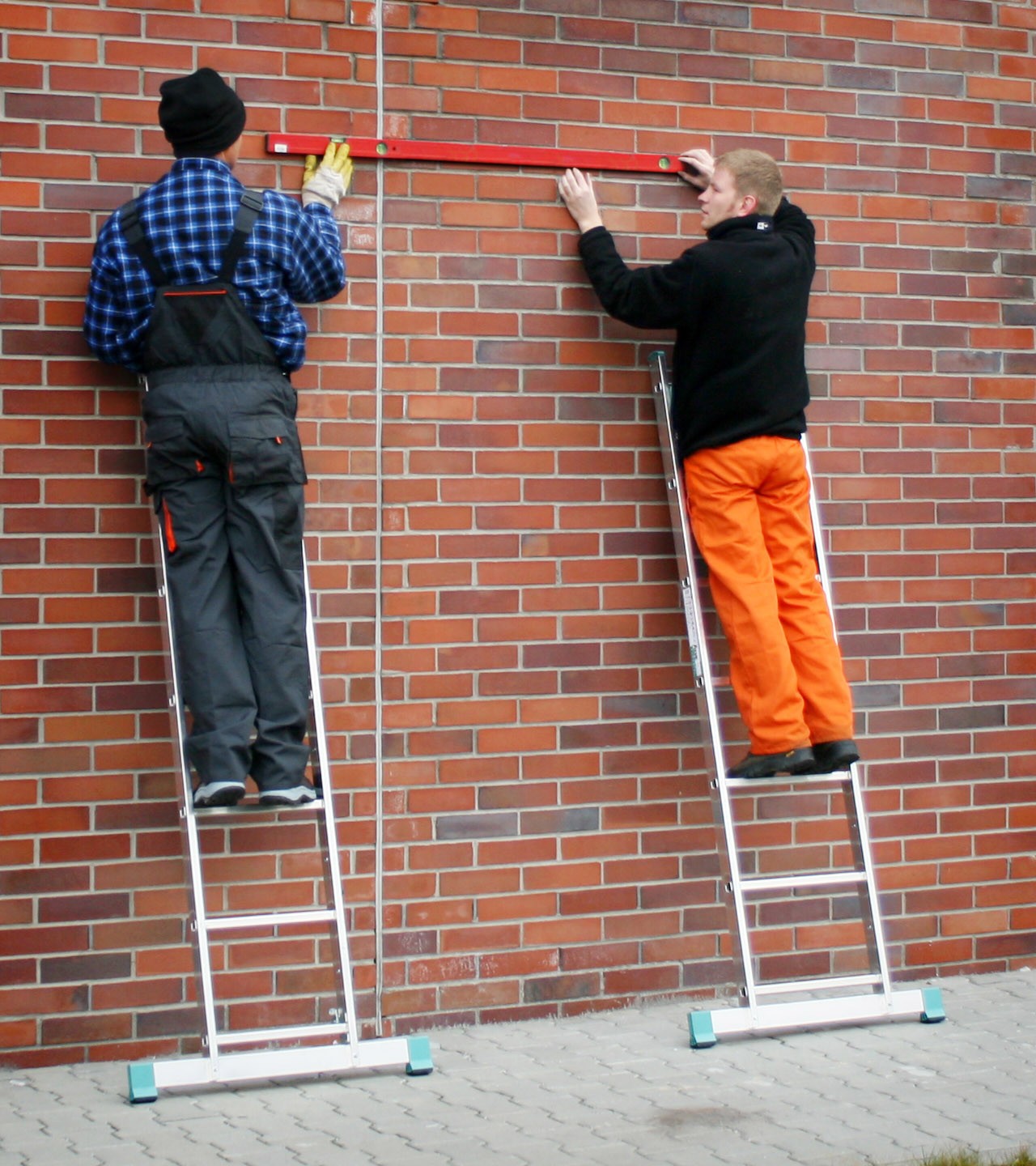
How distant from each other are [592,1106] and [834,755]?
1279mm

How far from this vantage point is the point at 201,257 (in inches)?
170

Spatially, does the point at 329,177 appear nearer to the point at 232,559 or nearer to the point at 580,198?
the point at 580,198

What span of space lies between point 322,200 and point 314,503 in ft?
2.84

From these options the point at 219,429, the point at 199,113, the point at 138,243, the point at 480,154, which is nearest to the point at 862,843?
the point at 219,429

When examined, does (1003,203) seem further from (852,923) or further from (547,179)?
(852,923)

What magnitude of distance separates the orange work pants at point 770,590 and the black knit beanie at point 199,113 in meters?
1.63

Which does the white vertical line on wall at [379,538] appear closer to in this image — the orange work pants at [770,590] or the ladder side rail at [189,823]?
the ladder side rail at [189,823]

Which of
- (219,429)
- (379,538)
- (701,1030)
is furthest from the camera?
(379,538)

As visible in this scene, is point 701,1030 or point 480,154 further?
point 480,154

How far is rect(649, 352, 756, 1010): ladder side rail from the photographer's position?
15.3ft

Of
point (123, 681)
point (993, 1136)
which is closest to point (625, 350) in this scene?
point (123, 681)

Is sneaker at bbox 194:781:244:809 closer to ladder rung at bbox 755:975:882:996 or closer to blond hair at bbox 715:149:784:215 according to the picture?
ladder rung at bbox 755:975:882:996

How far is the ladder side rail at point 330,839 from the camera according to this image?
14.0 ft

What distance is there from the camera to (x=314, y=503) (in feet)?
15.5
